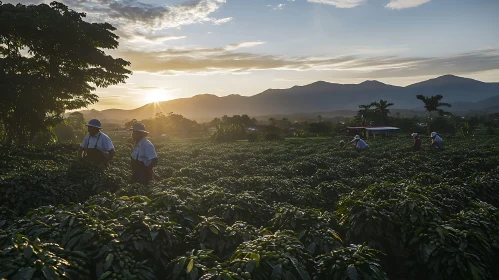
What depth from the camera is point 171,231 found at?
4.39 meters

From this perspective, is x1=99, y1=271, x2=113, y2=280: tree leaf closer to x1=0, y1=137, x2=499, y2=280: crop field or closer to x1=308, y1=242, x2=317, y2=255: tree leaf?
x1=0, y1=137, x2=499, y2=280: crop field

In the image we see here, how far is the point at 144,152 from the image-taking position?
8.47 metres

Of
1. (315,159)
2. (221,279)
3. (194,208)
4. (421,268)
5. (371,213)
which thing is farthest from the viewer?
(315,159)

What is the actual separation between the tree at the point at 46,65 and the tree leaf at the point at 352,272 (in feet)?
66.4

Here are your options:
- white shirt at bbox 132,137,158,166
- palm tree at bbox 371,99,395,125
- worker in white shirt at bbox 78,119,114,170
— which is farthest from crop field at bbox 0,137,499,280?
palm tree at bbox 371,99,395,125

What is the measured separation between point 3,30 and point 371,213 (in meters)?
23.2

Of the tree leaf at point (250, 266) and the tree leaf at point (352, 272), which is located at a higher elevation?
the tree leaf at point (250, 266)

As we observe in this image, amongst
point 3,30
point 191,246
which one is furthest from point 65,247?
point 3,30

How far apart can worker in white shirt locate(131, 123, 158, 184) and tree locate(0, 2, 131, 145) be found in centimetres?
1362

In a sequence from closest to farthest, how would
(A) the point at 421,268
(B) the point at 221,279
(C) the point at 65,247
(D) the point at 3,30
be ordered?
(B) the point at 221,279
(C) the point at 65,247
(A) the point at 421,268
(D) the point at 3,30

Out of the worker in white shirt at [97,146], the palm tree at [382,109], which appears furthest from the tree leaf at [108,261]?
the palm tree at [382,109]

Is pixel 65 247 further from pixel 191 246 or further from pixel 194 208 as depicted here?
pixel 194 208

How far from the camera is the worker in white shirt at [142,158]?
8469 mm

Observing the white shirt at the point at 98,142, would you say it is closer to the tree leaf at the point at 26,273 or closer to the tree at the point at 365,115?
the tree leaf at the point at 26,273
